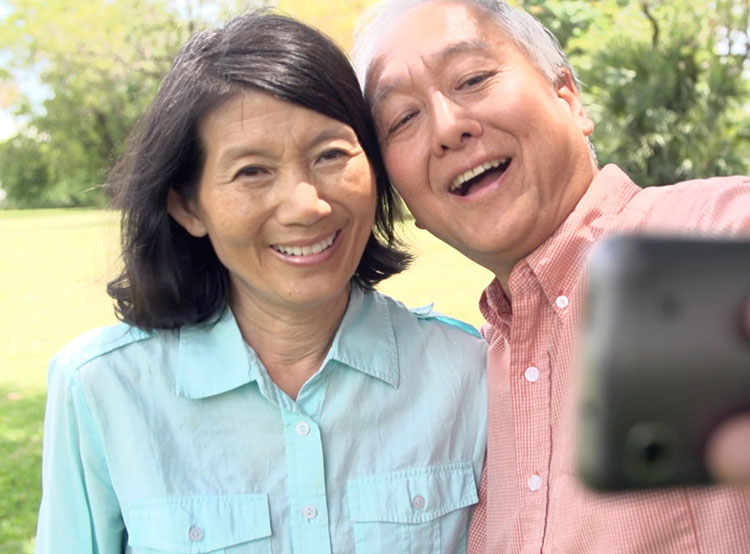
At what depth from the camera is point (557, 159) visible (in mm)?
2135

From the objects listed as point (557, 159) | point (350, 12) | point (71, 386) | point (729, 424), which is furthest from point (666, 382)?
point (350, 12)

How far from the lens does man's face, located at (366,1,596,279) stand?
2.10 meters

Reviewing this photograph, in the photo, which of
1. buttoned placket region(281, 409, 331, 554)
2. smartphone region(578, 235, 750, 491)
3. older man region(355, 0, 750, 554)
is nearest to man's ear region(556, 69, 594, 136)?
older man region(355, 0, 750, 554)

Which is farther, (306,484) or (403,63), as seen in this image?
(403,63)

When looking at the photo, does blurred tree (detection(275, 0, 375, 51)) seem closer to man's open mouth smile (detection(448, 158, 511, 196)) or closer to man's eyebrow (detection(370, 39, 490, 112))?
man's eyebrow (detection(370, 39, 490, 112))

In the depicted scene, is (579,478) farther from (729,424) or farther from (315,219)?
(315,219)

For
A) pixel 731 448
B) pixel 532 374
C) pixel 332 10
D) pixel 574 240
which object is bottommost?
pixel 332 10

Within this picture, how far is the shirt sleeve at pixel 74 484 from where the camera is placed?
2055mm

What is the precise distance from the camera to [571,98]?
2346mm

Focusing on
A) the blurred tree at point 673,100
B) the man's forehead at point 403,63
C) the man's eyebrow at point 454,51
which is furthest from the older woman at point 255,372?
the blurred tree at point 673,100

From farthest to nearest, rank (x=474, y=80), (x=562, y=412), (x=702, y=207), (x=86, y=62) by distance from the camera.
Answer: (x=86, y=62), (x=474, y=80), (x=562, y=412), (x=702, y=207)

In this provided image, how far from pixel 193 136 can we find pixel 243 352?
56 centimetres

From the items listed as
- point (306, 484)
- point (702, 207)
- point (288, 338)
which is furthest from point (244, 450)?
point (702, 207)

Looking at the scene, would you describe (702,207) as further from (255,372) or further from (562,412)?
(255,372)
